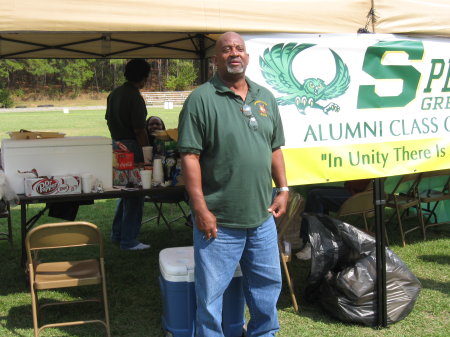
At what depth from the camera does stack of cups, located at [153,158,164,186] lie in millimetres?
4523

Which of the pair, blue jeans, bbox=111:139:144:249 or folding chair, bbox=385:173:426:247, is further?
folding chair, bbox=385:173:426:247

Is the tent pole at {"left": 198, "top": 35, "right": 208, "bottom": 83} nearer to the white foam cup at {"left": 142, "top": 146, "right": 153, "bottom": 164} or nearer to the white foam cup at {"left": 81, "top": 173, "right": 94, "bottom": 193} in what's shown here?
the white foam cup at {"left": 142, "top": 146, "right": 153, "bottom": 164}

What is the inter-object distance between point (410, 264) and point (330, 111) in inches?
84.8

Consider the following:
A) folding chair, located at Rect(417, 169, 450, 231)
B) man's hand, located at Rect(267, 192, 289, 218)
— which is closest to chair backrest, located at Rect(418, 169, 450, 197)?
folding chair, located at Rect(417, 169, 450, 231)

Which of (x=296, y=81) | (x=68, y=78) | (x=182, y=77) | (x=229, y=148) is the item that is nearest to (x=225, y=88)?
(x=229, y=148)

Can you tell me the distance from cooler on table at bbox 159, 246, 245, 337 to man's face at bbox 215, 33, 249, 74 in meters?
1.27

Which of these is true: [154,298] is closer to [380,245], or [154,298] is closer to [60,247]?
[60,247]

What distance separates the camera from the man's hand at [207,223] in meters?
2.79

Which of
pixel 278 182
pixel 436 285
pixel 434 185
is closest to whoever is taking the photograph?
pixel 278 182

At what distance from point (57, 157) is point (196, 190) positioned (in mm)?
1753

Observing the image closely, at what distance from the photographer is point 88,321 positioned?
12.1 ft

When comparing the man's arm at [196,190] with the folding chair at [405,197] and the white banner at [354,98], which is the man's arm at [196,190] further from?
the folding chair at [405,197]

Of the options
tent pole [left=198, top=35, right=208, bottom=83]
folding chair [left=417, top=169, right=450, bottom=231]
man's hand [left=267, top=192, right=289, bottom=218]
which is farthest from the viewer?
tent pole [left=198, top=35, right=208, bottom=83]

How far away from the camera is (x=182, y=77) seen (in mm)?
61562
